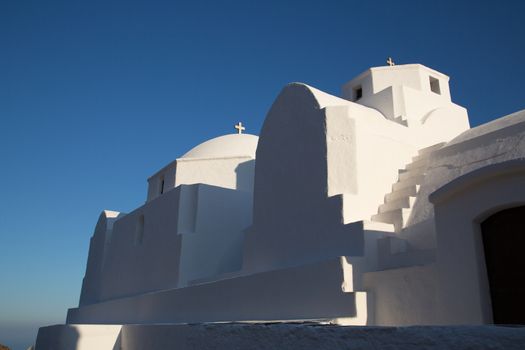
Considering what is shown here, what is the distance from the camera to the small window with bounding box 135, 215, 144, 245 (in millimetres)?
12610

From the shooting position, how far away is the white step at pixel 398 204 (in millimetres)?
6078

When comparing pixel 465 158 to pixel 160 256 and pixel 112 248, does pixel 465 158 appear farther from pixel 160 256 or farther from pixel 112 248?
pixel 112 248

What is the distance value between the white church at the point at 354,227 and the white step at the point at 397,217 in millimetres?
18

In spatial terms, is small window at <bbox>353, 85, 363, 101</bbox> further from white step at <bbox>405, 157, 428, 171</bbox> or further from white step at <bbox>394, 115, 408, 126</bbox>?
white step at <bbox>405, 157, 428, 171</bbox>

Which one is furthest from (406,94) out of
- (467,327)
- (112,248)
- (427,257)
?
(112,248)

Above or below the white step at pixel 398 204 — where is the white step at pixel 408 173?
above

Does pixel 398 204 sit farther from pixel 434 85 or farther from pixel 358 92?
pixel 434 85

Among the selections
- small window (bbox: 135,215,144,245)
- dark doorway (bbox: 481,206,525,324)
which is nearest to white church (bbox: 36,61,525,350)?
dark doorway (bbox: 481,206,525,324)

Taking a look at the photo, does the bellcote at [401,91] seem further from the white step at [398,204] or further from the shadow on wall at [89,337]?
the shadow on wall at [89,337]

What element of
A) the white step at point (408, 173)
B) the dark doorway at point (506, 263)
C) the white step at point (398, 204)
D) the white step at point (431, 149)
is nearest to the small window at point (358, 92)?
the white step at point (431, 149)

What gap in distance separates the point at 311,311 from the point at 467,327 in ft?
12.2

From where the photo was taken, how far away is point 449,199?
4594mm

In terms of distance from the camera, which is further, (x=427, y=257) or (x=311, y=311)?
(x=311, y=311)

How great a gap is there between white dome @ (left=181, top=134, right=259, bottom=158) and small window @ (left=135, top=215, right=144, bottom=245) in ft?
8.47
